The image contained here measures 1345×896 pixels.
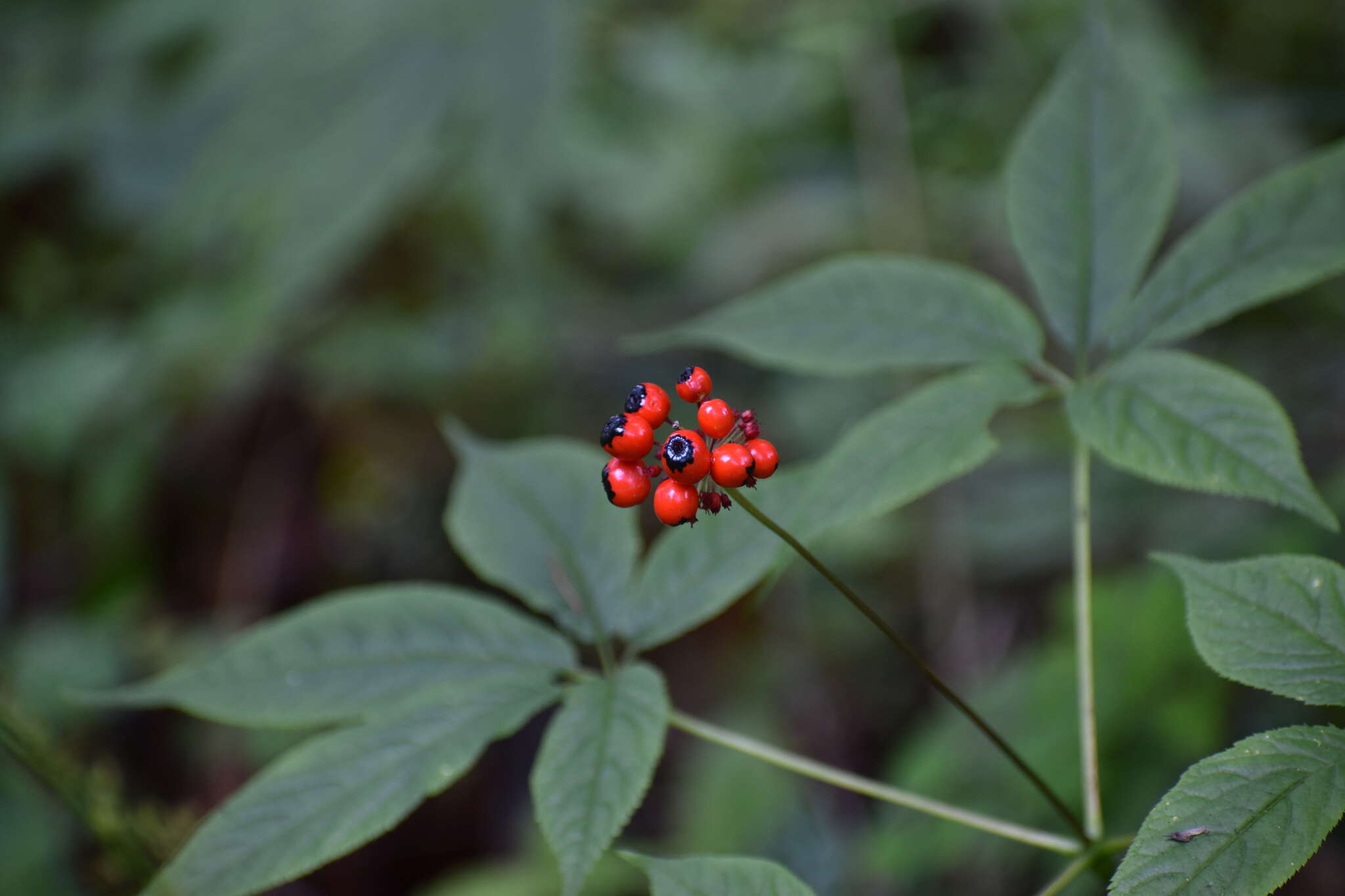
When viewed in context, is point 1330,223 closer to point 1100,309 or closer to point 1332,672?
point 1100,309

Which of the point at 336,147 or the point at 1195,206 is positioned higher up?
A: the point at 336,147

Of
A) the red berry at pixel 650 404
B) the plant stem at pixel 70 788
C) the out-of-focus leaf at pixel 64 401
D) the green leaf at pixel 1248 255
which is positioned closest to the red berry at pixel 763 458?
the red berry at pixel 650 404

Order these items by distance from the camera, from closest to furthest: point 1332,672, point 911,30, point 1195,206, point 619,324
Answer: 1. point 1332,672
2. point 1195,206
3. point 619,324
4. point 911,30

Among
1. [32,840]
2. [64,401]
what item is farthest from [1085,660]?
[64,401]

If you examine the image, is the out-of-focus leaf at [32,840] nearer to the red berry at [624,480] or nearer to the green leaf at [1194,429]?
the red berry at [624,480]

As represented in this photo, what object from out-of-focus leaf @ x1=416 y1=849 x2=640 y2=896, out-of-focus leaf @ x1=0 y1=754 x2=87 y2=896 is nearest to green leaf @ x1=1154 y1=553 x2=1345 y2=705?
out-of-focus leaf @ x1=416 y1=849 x2=640 y2=896

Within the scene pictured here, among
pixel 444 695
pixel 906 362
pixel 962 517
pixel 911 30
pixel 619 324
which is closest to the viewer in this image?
pixel 444 695

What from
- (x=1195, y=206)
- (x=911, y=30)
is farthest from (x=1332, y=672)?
(x=911, y=30)
